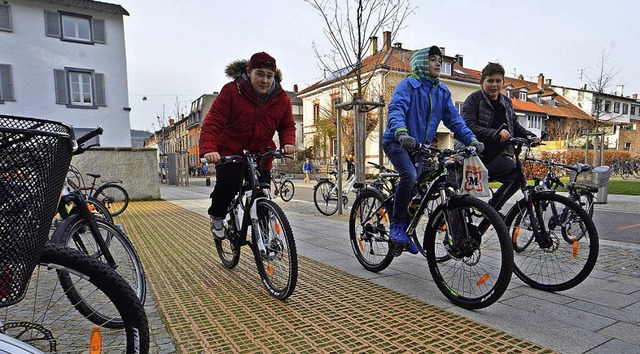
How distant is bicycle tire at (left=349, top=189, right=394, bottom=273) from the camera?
3.70 m

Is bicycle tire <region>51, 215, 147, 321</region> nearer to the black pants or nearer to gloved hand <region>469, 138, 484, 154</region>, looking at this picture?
the black pants

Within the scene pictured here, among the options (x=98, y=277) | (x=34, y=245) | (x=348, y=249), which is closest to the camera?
(x=34, y=245)

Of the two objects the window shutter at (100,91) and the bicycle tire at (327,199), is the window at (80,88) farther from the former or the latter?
the bicycle tire at (327,199)

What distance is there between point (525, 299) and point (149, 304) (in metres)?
2.84

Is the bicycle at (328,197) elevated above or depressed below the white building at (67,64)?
below

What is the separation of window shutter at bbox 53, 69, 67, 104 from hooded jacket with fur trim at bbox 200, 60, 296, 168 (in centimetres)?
1976

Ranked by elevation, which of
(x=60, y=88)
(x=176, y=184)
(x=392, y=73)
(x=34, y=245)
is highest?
(x=392, y=73)

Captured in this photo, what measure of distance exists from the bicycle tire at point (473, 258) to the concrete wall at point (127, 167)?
11.3m

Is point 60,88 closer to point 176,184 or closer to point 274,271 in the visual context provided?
point 176,184

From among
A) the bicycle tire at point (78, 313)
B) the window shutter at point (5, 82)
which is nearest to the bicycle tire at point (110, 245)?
the bicycle tire at point (78, 313)

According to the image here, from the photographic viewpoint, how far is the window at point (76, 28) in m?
19.2

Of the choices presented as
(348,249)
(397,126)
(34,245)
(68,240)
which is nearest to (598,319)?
(397,126)

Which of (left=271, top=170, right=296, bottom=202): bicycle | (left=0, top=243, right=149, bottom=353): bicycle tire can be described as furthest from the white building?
(left=0, top=243, right=149, bottom=353): bicycle tire

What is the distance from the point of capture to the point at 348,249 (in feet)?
16.1
